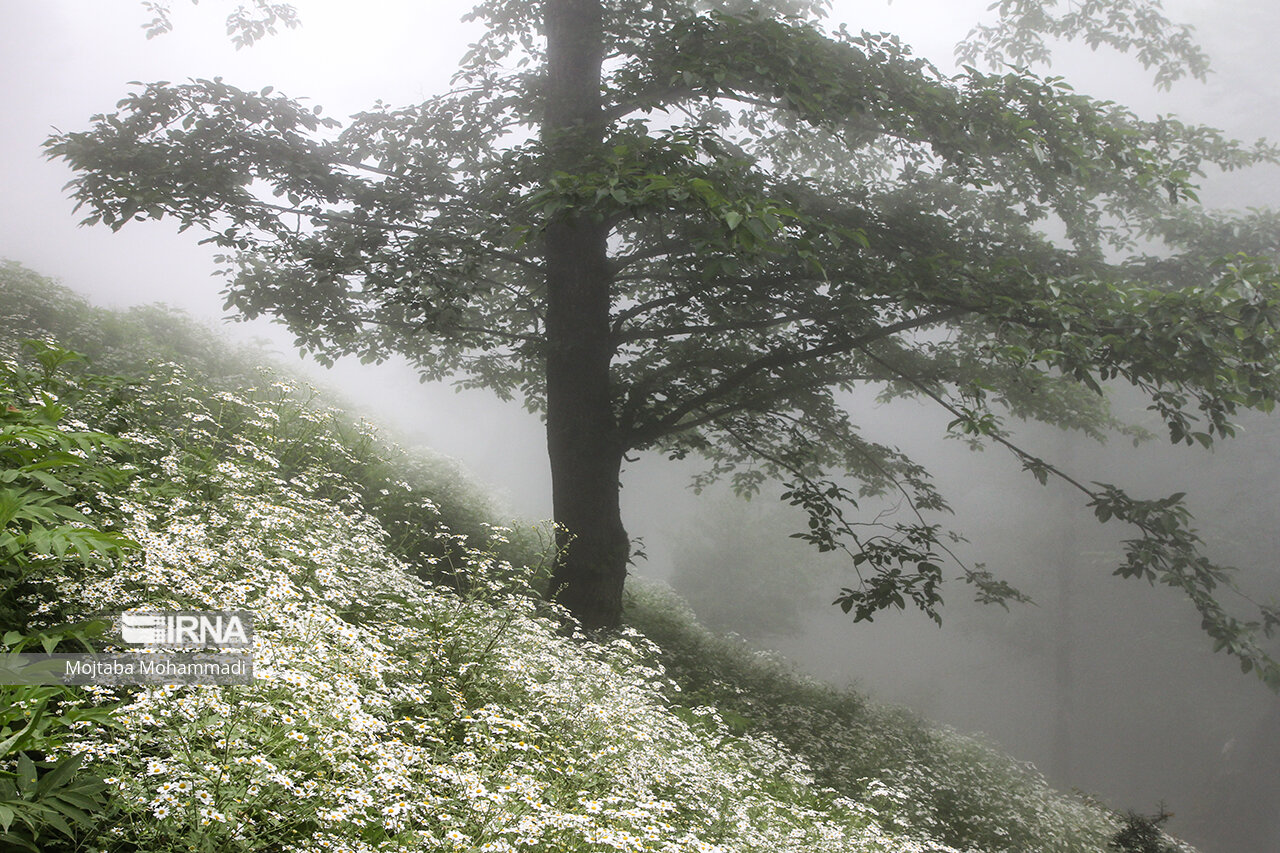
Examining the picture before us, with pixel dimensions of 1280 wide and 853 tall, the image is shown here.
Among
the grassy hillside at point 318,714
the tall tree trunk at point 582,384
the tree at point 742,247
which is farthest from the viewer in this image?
the tall tree trunk at point 582,384

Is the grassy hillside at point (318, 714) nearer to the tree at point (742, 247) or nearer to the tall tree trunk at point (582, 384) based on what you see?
the tall tree trunk at point (582, 384)

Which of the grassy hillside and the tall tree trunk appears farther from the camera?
the tall tree trunk

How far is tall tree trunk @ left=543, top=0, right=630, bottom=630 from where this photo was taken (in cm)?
726

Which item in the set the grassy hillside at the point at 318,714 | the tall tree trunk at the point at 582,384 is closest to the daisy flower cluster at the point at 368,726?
the grassy hillside at the point at 318,714

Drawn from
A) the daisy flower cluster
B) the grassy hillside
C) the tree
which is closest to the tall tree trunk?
the tree

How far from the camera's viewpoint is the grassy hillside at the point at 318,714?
7.30 ft

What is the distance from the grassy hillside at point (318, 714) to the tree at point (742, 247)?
1.75 meters

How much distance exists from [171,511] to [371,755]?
1.68 meters

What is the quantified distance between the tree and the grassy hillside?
1.75m

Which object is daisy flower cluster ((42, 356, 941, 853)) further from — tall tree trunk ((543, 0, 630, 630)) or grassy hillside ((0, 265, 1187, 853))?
tall tree trunk ((543, 0, 630, 630))

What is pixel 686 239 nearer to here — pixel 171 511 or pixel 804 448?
pixel 804 448

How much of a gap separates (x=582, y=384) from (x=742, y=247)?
9.70 feet

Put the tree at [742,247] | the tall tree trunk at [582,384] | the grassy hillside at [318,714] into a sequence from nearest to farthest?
the grassy hillside at [318,714] → the tree at [742,247] → the tall tree trunk at [582,384]

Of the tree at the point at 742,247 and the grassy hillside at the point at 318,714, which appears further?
the tree at the point at 742,247
